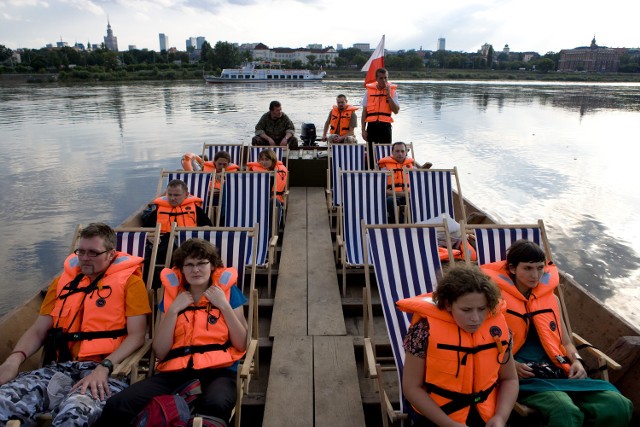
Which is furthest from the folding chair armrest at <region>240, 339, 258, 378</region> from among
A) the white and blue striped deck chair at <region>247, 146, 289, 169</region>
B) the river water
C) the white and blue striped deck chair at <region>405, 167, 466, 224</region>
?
the white and blue striped deck chair at <region>247, 146, 289, 169</region>

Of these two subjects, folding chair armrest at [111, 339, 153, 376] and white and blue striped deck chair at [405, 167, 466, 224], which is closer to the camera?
folding chair armrest at [111, 339, 153, 376]

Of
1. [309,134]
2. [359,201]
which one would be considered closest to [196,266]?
[359,201]

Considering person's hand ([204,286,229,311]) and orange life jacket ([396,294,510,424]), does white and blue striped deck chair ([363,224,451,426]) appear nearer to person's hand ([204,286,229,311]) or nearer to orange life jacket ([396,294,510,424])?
orange life jacket ([396,294,510,424])

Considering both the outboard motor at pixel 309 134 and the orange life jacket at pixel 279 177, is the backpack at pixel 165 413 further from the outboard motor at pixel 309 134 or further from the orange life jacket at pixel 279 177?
the outboard motor at pixel 309 134

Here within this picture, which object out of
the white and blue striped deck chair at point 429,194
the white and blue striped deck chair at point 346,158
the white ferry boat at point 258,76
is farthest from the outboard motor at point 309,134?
the white ferry boat at point 258,76

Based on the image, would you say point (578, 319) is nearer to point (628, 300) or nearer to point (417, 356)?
point (417, 356)

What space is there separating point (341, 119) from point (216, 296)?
6689 mm

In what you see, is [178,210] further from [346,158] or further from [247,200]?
[346,158]

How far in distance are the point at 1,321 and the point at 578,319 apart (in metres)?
3.86

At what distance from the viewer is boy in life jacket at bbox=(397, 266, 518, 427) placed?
2.01 metres

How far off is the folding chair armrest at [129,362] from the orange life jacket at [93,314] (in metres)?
0.13

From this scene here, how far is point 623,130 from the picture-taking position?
62.2ft

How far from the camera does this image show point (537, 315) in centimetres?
256

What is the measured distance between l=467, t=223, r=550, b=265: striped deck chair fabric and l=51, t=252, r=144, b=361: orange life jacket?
237cm
